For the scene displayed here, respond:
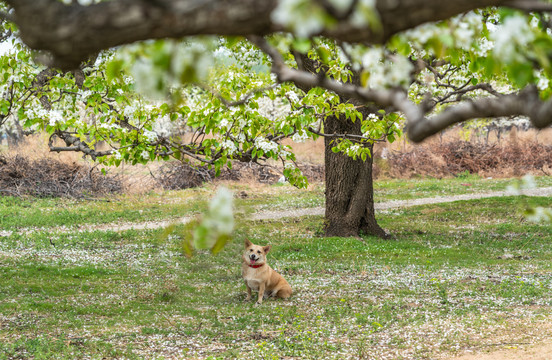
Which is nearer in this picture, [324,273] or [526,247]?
[324,273]

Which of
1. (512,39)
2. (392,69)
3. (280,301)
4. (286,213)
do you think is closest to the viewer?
(512,39)

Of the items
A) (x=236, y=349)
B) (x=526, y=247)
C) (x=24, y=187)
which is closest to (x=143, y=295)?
(x=236, y=349)

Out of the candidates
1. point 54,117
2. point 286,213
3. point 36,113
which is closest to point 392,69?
point 54,117

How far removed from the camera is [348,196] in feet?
53.8

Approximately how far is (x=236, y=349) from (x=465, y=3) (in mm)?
5725

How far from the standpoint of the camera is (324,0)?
1.74 meters

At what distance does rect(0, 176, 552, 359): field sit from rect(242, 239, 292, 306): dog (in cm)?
27

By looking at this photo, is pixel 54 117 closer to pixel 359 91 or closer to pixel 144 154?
pixel 144 154

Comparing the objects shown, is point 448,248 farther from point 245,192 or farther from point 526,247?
point 245,192

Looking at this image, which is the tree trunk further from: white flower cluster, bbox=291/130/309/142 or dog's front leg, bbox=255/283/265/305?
dog's front leg, bbox=255/283/265/305

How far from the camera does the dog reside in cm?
914

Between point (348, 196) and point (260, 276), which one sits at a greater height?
point (348, 196)

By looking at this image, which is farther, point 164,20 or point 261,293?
point 261,293

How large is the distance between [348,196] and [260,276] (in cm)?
766
